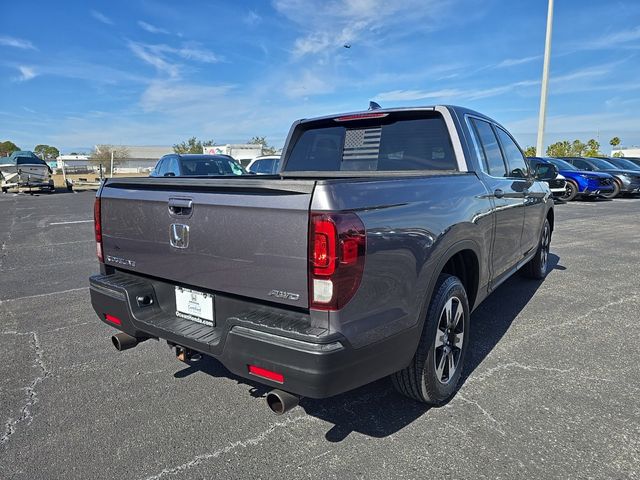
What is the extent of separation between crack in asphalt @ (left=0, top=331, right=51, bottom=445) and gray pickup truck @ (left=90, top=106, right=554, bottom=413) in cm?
69

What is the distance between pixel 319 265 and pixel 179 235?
0.96 meters

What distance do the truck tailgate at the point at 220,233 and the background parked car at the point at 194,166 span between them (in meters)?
7.94

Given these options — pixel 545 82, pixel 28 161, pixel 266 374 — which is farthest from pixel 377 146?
pixel 28 161

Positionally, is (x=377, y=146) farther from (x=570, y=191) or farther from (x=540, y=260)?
(x=570, y=191)

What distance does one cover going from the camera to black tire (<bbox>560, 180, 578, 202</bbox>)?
17.0m

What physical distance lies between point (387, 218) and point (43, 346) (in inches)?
127

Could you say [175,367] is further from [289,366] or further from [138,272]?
[289,366]

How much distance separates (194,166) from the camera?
10.8m

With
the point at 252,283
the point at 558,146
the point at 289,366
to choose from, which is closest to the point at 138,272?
the point at 252,283

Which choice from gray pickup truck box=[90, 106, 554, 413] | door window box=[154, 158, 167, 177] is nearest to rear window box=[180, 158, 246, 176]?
door window box=[154, 158, 167, 177]

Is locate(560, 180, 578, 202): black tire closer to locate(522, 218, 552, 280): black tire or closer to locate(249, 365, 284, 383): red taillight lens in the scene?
locate(522, 218, 552, 280): black tire

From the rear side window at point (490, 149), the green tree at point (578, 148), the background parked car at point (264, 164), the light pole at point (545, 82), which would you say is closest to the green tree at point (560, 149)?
the green tree at point (578, 148)

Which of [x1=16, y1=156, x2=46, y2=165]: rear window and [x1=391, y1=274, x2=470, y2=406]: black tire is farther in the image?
[x1=16, y1=156, x2=46, y2=165]: rear window

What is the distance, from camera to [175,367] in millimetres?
3332
